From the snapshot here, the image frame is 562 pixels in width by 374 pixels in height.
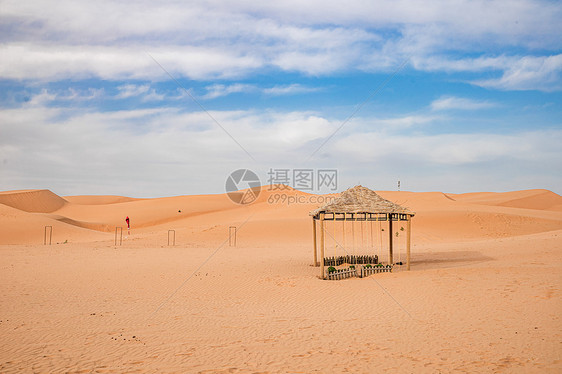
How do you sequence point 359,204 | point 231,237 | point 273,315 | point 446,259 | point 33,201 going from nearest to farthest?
point 273,315, point 359,204, point 446,259, point 231,237, point 33,201

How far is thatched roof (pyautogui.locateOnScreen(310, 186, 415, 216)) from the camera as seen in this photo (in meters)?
18.2

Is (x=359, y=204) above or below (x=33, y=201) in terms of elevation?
below

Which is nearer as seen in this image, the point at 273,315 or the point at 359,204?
the point at 273,315

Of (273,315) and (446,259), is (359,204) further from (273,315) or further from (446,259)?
(273,315)

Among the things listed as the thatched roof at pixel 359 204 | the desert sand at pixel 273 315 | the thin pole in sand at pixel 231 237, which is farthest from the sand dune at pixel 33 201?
the thatched roof at pixel 359 204

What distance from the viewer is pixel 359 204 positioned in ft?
61.5

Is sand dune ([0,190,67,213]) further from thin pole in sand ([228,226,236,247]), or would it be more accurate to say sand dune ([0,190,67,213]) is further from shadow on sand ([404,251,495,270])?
shadow on sand ([404,251,495,270])

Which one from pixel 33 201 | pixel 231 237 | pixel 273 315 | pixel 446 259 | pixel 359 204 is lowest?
pixel 273 315

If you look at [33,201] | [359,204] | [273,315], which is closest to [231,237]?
[359,204]

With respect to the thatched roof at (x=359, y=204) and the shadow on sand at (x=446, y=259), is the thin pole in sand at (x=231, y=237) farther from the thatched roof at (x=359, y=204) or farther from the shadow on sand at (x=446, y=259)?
the thatched roof at (x=359, y=204)

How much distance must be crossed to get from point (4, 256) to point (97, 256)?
5064 millimetres

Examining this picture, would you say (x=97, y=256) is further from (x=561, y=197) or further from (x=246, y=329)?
(x=561, y=197)

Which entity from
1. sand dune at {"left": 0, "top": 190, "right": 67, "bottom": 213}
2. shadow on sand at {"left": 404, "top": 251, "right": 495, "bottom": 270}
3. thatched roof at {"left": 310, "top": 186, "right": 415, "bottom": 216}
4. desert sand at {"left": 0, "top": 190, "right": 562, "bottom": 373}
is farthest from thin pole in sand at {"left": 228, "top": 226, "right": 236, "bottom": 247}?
sand dune at {"left": 0, "top": 190, "right": 67, "bottom": 213}

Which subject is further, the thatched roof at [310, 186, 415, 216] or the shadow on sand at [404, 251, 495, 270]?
the shadow on sand at [404, 251, 495, 270]
